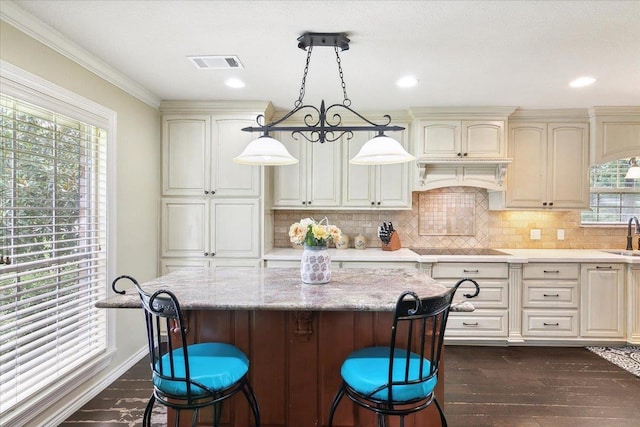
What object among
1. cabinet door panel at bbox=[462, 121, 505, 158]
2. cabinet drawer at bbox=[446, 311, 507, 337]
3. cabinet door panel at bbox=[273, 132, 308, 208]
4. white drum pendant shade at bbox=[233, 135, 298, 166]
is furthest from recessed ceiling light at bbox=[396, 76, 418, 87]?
cabinet drawer at bbox=[446, 311, 507, 337]

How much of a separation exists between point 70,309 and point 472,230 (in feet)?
12.5

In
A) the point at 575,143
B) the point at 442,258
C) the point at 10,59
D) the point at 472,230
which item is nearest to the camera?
the point at 10,59

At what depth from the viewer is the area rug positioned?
302 centimetres

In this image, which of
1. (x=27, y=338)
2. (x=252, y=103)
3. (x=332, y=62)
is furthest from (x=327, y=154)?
(x=27, y=338)

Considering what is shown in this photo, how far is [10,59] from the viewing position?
1896 mm

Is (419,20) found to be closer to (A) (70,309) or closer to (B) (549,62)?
(B) (549,62)

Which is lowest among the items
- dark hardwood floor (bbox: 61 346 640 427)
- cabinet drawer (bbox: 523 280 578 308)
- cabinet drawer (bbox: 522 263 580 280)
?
dark hardwood floor (bbox: 61 346 640 427)

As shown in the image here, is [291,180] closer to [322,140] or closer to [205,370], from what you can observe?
[322,140]

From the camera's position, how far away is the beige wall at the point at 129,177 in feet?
7.67

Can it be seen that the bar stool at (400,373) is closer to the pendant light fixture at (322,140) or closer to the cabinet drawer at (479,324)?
the pendant light fixture at (322,140)

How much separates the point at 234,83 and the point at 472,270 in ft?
9.11

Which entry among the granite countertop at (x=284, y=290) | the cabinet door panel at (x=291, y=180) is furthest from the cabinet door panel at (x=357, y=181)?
the granite countertop at (x=284, y=290)

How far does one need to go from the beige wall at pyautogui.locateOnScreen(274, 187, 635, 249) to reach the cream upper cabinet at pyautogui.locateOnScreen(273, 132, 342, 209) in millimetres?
342

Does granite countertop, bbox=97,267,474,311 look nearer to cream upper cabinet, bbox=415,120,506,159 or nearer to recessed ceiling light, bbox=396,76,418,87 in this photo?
recessed ceiling light, bbox=396,76,418,87
